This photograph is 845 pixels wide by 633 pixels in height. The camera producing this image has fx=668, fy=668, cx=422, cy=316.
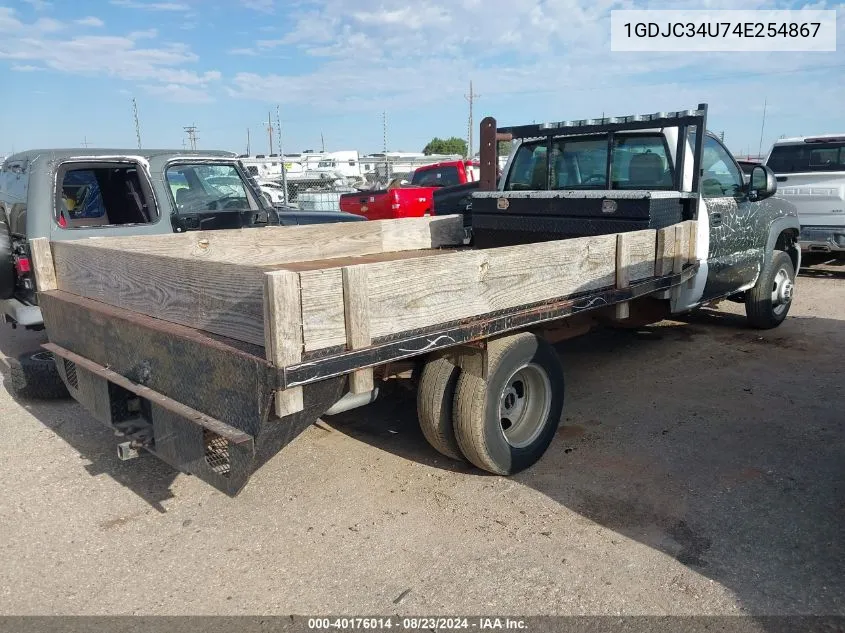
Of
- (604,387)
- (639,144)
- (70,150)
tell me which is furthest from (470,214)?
(70,150)

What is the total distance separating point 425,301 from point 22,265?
384 centimetres

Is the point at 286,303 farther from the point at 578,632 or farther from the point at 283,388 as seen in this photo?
the point at 578,632

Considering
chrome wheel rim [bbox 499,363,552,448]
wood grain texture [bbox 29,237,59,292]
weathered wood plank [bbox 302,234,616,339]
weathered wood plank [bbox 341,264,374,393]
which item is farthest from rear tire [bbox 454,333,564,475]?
wood grain texture [bbox 29,237,59,292]

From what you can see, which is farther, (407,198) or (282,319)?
(407,198)

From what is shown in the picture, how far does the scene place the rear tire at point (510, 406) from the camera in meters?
3.50

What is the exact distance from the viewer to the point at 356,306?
8.64ft

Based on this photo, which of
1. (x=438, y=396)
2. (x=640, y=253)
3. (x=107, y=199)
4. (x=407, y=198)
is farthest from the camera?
(x=407, y=198)

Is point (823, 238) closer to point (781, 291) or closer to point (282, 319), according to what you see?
point (781, 291)

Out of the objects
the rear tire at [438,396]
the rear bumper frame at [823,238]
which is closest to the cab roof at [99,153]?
the rear tire at [438,396]

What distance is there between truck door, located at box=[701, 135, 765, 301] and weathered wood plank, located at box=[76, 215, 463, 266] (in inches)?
86.4

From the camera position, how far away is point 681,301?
5.12 m

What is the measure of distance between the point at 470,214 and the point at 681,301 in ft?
Result: 6.89

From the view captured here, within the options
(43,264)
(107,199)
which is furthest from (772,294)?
(107,199)

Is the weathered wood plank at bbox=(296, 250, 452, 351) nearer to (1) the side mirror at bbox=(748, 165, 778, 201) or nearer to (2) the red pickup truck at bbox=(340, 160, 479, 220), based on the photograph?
(1) the side mirror at bbox=(748, 165, 778, 201)
